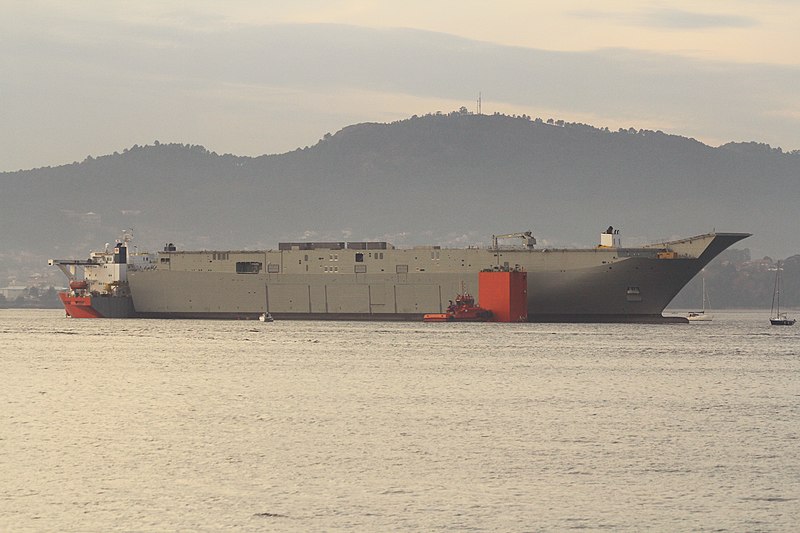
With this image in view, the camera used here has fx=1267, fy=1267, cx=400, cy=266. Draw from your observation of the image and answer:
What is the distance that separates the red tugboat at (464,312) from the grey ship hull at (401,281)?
3.27 ft

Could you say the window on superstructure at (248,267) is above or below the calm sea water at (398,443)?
above

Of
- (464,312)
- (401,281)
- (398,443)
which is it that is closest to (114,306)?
(401,281)

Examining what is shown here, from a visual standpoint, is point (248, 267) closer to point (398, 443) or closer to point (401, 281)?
point (401, 281)

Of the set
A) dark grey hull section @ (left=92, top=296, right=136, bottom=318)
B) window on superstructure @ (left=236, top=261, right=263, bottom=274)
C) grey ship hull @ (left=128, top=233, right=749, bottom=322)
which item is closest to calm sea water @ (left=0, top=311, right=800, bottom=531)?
grey ship hull @ (left=128, top=233, right=749, bottom=322)

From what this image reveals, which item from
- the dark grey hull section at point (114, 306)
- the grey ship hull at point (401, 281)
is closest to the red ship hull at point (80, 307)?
the dark grey hull section at point (114, 306)

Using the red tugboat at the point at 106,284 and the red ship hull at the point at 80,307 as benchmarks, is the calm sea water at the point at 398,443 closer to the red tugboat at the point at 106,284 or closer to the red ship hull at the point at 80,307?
the red tugboat at the point at 106,284

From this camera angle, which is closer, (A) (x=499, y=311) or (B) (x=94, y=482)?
(B) (x=94, y=482)

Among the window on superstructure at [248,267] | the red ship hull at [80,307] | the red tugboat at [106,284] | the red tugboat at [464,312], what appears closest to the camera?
the red tugboat at [464,312]

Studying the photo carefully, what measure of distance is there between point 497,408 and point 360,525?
1721cm

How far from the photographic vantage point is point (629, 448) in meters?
29.6

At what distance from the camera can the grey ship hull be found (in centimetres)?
9212

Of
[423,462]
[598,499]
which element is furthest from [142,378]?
[598,499]

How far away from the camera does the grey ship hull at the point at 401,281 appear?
92.1 meters

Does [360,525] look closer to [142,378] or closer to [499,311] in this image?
[142,378]
